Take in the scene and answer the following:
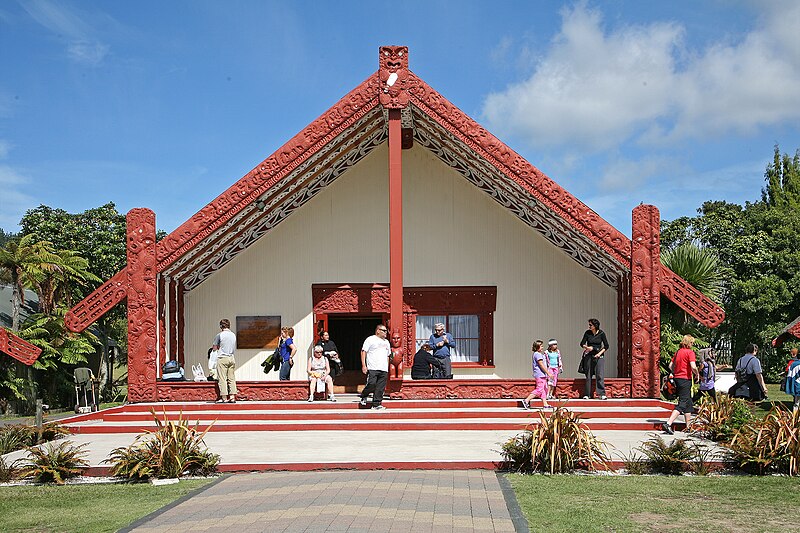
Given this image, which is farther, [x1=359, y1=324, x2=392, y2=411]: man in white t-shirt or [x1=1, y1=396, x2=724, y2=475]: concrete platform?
[x1=359, y1=324, x2=392, y2=411]: man in white t-shirt

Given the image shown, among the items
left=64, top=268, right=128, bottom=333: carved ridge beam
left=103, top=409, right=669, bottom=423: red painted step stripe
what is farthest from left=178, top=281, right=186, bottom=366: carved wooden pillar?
left=103, top=409, right=669, bottom=423: red painted step stripe

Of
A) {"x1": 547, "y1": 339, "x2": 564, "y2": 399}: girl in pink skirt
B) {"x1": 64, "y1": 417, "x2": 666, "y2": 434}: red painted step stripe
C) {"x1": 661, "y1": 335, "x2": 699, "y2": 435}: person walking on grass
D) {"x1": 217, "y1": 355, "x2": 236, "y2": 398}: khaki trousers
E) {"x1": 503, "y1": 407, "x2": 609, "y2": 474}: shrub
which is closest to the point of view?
{"x1": 503, "y1": 407, "x2": 609, "y2": 474}: shrub

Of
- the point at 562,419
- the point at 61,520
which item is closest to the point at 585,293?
the point at 562,419

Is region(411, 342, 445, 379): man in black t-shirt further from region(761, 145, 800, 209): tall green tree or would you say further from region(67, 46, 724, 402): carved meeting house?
region(761, 145, 800, 209): tall green tree

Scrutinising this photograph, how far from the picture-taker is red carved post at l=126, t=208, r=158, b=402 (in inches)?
555

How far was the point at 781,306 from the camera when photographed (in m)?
30.6

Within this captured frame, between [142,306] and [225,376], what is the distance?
75.6 inches

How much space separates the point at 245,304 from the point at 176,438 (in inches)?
326

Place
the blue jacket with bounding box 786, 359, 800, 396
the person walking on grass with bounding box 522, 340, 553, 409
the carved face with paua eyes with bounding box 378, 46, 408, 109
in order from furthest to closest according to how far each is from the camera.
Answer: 1. the carved face with paua eyes with bounding box 378, 46, 408, 109
2. the blue jacket with bounding box 786, 359, 800, 396
3. the person walking on grass with bounding box 522, 340, 553, 409

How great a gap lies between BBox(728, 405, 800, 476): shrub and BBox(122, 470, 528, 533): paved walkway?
8.97 ft

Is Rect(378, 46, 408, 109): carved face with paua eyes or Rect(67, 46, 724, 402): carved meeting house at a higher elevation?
Rect(378, 46, 408, 109): carved face with paua eyes

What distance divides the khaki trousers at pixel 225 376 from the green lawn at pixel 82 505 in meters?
5.20

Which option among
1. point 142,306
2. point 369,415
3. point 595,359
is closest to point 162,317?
point 142,306

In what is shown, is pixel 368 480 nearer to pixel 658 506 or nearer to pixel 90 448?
pixel 658 506
